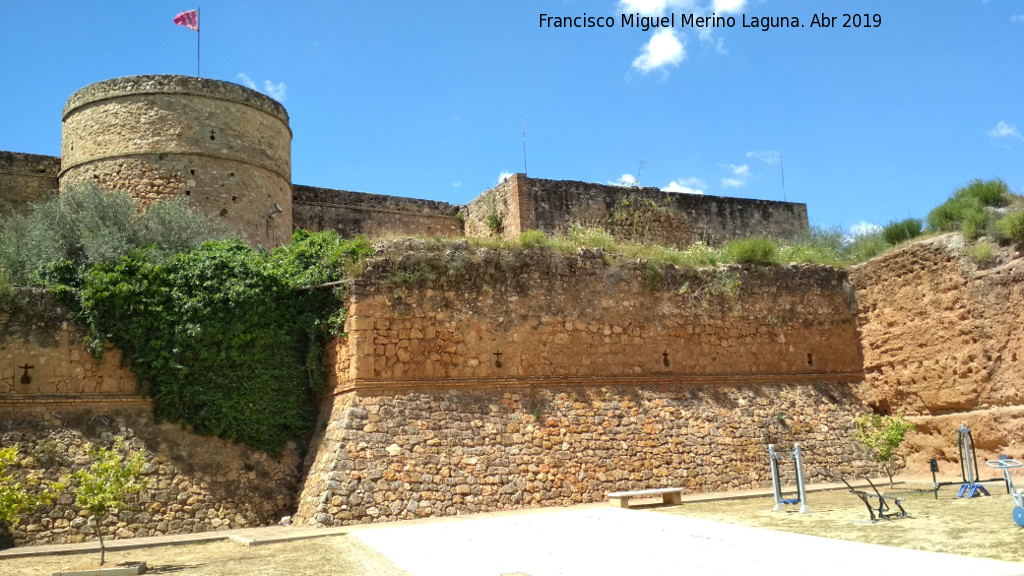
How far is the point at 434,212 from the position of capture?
2095 centimetres

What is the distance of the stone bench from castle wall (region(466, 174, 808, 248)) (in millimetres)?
8240

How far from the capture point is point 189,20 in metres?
17.4

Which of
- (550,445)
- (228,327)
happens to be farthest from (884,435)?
(228,327)

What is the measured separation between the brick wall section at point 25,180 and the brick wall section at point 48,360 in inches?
246

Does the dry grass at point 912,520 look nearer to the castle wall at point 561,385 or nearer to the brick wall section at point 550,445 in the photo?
the brick wall section at point 550,445

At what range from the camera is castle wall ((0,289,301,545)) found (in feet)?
36.1

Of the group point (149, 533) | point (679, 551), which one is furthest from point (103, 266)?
point (679, 551)

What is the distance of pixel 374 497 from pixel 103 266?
5.26m

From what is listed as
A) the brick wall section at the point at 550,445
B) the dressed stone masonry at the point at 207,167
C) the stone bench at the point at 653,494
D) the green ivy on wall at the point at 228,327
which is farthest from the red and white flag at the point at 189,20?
the stone bench at the point at 653,494

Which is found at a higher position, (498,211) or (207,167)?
(207,167)

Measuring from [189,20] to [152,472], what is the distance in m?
10.3

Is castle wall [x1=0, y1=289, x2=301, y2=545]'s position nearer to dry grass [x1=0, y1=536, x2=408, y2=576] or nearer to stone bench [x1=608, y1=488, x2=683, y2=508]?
dry grass [x1=0, y1=536, x2=408, y2=576]

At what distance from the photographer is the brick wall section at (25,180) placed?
17.0 m

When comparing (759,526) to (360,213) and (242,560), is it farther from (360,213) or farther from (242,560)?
(360,213)
